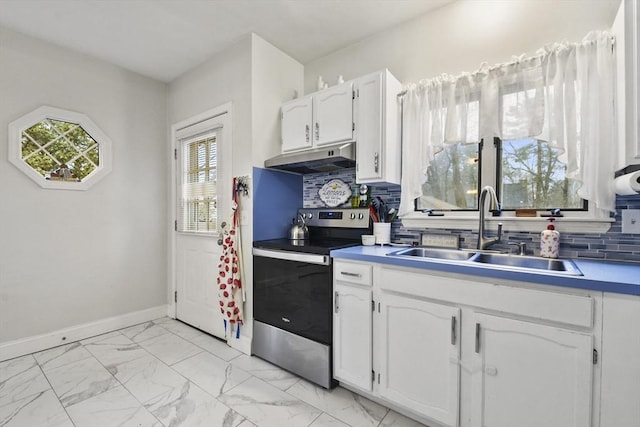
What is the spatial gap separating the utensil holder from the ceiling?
5.17 feet

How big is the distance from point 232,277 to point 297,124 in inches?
54.8

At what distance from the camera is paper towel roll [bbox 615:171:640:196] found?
120 centimetres

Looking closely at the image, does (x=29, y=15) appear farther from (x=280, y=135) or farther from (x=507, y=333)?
(x=507, y=333)

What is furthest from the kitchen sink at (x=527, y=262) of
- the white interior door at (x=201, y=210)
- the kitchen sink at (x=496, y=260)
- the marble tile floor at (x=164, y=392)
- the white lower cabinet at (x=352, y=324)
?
the white interior door at (x=201, y=210)

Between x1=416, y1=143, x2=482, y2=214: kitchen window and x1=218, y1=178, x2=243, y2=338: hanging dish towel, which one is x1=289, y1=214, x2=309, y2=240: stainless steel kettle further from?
x1=416, y1=143, x2=482, y2=214: kitchen window

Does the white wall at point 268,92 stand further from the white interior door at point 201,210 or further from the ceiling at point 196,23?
the white interior door at point 201,210

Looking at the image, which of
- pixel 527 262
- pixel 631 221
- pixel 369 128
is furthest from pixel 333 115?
pixel 631 221

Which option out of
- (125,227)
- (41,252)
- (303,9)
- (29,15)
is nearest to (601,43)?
(303,9)

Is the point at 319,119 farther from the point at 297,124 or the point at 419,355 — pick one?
the point at 419,355

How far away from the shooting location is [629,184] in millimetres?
1240

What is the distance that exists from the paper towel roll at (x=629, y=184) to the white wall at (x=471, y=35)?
89cm

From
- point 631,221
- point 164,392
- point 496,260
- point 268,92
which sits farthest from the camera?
point 268,92

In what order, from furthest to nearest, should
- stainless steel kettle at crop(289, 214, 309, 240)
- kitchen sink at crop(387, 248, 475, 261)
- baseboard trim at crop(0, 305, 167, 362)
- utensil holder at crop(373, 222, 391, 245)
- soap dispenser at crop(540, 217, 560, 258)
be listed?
stainless steel kettle at crop(289, 214, 309, 240) < baseboard trim at crop(0, 305, 167, 362) < utensil holder at crop(373, 222, 391, 245) < kitchen sink at crop(387, 248, 475, 261) < soap dispenser at crop(540, 217, 560, 258)

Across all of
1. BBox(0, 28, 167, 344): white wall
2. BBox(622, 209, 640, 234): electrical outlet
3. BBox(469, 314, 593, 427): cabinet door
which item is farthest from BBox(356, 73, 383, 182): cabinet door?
BBox(0, 28, 167, 344): white wall
